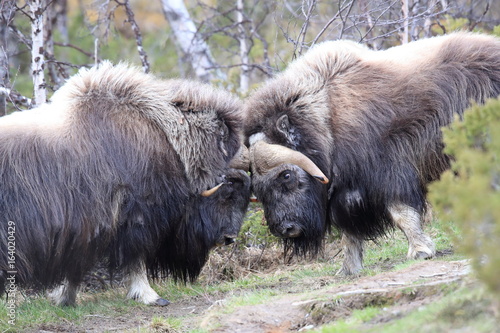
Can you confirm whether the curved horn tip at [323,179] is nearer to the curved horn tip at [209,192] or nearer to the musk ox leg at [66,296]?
the curved horn tip at [209,192]

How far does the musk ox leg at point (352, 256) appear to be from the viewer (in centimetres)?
487

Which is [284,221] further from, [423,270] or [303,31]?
[303,31]

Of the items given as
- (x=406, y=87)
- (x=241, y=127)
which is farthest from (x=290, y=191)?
(x=406, y=87)

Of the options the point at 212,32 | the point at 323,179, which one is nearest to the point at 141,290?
the point at 323,179

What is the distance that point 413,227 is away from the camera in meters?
4.53

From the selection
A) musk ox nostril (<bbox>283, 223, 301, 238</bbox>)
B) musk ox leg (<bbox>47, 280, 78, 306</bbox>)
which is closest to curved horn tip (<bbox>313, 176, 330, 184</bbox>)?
musk ox nostril (<bbox>283, 223, 301, 238</bbox>)

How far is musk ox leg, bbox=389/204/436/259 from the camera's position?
4523 mm

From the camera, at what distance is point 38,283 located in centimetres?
412

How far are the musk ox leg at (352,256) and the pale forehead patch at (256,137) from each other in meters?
0.92

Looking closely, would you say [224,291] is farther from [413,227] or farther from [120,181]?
[413,227]

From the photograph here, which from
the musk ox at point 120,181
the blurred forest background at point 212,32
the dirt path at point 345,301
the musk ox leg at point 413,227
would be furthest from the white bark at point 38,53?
the musk ox leg at point 413,227

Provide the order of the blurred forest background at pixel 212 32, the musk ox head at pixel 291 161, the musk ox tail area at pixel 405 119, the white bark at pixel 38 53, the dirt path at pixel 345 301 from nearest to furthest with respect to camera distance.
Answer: the dirt path at pixel 345 301 → the musk ox tail area at pixel 405 119 → the musk ox head at pixel 291 161 → the white bark at pixel 38 53 → the blurred forest background at pixel 212 32

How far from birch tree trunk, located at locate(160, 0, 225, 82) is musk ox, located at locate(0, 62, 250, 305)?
387cm

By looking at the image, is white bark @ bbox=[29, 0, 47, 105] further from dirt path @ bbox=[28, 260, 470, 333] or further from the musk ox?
dirt path @ bbox=[28, 260, 470, 333]
